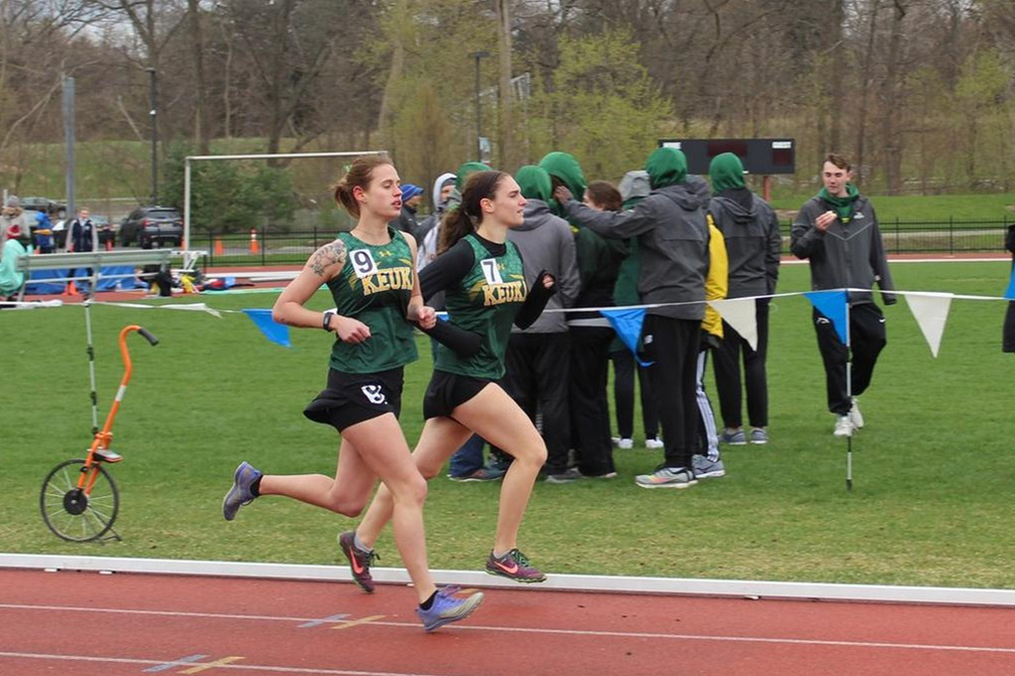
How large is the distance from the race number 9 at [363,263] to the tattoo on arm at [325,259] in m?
0.05

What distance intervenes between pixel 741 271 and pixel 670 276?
1.76 m

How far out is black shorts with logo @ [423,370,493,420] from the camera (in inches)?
270

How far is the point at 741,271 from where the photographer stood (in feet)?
36.0

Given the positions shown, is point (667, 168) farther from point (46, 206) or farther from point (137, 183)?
point (137, 183)

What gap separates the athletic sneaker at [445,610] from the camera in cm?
631

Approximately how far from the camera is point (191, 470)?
10.6 metres

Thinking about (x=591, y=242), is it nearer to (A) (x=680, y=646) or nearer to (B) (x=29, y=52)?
(A) (x=680, y=646)

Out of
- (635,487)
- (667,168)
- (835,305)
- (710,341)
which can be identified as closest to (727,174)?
(710,341)

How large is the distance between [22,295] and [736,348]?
17.0 meters

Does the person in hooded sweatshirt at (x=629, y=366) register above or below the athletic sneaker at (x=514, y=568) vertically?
above

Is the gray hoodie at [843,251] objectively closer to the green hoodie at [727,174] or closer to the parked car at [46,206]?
the green hoodie at [727,174]

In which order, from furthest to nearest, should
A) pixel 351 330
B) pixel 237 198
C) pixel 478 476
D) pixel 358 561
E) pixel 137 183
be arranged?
pixel 137 183 → pixel 237 198 → pixel 478 476 → pixel 358 561 → pixel 351 330

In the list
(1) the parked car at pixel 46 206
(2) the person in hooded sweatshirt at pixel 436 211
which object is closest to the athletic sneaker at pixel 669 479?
(2) the person in hooded sweatshirt at pixel 436 211

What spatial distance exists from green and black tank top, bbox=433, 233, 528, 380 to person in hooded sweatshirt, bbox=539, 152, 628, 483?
8.68 feet
